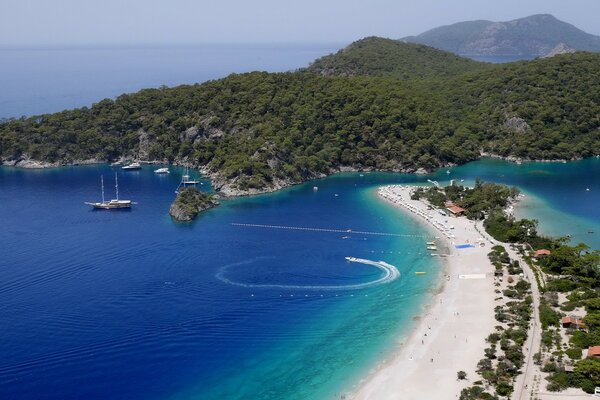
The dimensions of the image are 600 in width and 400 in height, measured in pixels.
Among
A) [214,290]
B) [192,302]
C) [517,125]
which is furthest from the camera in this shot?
Answer: [517,125]

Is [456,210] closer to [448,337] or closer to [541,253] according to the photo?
[541,253]

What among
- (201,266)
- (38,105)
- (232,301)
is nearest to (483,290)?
(232,301)

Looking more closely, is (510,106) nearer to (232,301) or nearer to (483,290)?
(483,290)

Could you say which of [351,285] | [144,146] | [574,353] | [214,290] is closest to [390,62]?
[144,146]

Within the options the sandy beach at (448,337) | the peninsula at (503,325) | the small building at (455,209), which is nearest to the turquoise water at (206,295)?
the sandy beach at (448,337)

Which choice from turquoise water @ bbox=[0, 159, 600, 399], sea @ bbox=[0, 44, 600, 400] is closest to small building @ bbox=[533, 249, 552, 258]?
sea @ bbox=[0, 44, 600, 400]

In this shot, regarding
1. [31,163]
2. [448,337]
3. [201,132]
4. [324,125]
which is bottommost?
[448,337]

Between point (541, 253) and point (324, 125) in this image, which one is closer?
point (541, 253)
